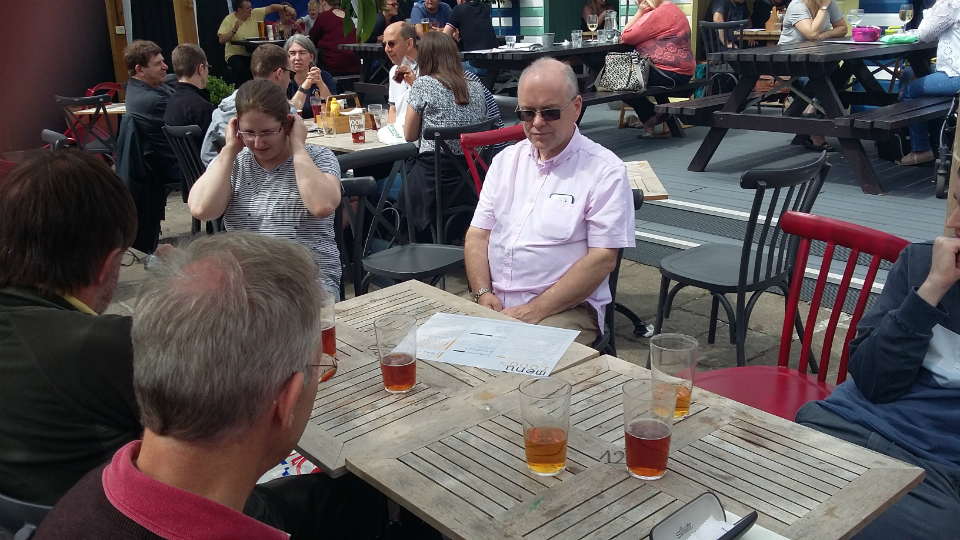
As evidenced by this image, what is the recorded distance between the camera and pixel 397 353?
72.2 inches

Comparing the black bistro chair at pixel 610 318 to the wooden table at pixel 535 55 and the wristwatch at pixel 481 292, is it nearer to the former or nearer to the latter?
the wristwatch at pixel 481 292

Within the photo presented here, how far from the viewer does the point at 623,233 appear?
2.73 meters

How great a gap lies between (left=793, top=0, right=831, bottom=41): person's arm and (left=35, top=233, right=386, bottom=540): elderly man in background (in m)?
6.90

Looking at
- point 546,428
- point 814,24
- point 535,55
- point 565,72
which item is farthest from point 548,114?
point 814,24

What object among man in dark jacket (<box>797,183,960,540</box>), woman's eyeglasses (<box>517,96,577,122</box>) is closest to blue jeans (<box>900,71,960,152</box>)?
woman's eyeglasses (<box>517,96,577,122</box>)

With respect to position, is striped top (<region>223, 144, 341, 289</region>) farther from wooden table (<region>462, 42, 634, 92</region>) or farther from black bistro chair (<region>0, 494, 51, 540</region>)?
wooden table (<region>462, 42, 634, 92</region>)

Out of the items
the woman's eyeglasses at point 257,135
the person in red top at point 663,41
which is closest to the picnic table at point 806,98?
the person in red top at point 663,41

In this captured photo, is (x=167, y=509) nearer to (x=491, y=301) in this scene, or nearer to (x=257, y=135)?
(x=491, y=301)

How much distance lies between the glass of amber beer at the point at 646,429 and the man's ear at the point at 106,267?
1.09 meters

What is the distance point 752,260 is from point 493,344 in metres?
1.90

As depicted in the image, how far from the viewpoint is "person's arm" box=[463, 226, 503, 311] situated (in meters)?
2.97

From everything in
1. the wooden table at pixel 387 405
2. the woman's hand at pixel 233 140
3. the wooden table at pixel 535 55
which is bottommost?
the wooden table at pixel 387 405

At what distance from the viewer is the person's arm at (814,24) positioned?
6.95m

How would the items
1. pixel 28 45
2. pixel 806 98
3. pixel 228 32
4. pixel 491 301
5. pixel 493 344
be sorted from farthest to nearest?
pixel 228 32
pixel 806 98
pixel 491 301
pixel 493 344
pixel 28 45
